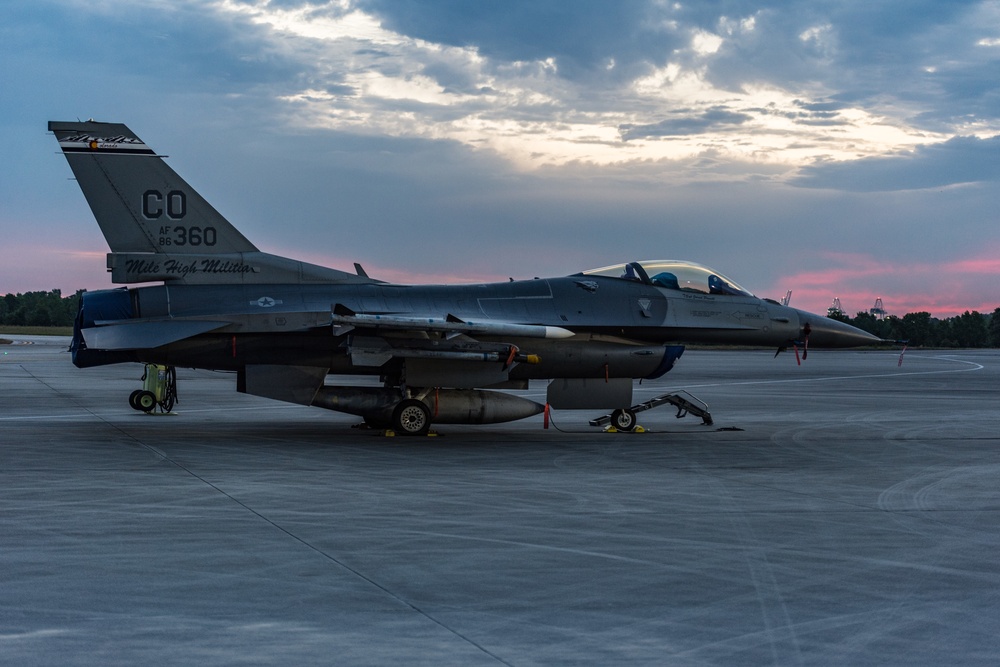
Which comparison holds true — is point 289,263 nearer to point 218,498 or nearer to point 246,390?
point 246,390

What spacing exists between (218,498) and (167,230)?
7.68 m

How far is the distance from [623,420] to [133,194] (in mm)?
9427

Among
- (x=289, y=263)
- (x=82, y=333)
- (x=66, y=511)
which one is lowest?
(x=66, y=511)

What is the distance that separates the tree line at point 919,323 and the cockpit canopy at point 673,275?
6307 centimetres

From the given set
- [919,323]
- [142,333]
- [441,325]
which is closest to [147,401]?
[142,333]

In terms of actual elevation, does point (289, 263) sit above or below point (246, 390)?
above

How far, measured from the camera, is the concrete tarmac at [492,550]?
5629 mm

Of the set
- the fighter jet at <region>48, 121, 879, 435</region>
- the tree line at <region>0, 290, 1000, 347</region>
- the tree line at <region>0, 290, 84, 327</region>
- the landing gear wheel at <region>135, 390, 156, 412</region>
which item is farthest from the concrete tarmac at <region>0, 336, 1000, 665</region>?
the tree line at <region>0, 290, 84, 327</region>

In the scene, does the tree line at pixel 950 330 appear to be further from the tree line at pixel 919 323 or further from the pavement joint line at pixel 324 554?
the pavement joint line at pixel 324 554

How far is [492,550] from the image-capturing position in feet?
26.3

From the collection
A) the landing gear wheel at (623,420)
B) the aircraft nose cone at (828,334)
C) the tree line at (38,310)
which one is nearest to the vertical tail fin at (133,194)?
the landing gear wheel at (623,420)

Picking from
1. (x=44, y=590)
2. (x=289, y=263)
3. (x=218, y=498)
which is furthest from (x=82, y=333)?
(x=44, y=590)

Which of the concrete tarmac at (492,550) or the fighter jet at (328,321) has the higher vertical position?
the fighter jet at (328,321)

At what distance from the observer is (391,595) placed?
6.58m
